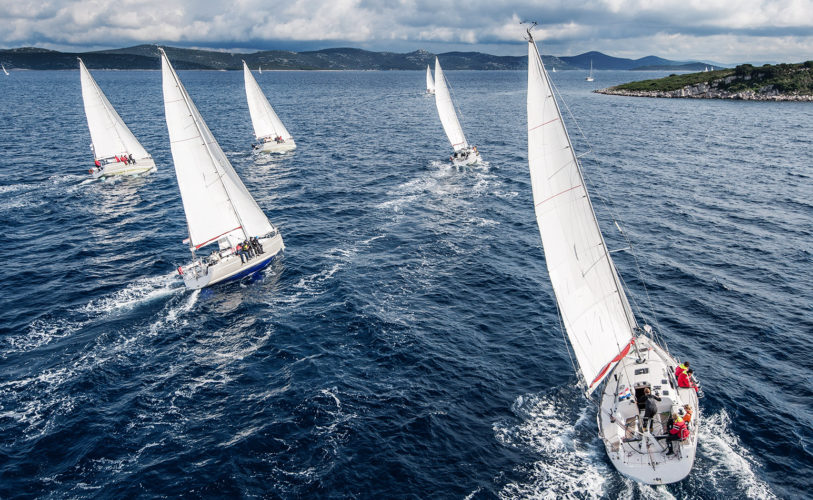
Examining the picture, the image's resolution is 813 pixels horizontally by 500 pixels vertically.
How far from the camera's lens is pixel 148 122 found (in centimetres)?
12275

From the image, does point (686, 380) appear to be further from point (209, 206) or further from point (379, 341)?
point (209, 206)

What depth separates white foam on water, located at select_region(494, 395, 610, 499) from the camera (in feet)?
71.9

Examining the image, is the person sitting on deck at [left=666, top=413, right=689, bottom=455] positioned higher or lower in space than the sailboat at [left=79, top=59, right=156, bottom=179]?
lower

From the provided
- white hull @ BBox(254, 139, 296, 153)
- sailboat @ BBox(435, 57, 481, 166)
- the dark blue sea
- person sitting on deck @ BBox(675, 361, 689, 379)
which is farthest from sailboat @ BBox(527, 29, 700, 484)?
white hull @ BBox(254, 139, 296, 153)

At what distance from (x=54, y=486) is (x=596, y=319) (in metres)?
28.1

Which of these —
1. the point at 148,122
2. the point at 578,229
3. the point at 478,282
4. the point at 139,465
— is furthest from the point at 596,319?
the point at 148,122

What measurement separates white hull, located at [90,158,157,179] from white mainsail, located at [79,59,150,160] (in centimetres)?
167

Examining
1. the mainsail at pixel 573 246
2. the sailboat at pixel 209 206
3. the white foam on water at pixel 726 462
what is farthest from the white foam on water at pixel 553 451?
the sailboat at pixel 209 206

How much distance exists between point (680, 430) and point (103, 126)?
273ft

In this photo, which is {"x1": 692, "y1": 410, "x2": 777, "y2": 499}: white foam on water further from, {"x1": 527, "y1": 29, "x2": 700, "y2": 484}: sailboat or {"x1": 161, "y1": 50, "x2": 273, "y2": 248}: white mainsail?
{"x1": 161, "y1": 50, "x2": 273, "y2": 248}: white mainsail

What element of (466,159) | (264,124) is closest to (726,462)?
(466,159)

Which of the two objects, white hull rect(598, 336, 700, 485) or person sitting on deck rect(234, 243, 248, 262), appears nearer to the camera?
white hull rect(598, 336, 700, 485)

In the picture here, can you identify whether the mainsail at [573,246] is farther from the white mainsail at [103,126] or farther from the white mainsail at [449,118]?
the white mainsail at [103,126]

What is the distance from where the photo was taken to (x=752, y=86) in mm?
163875
